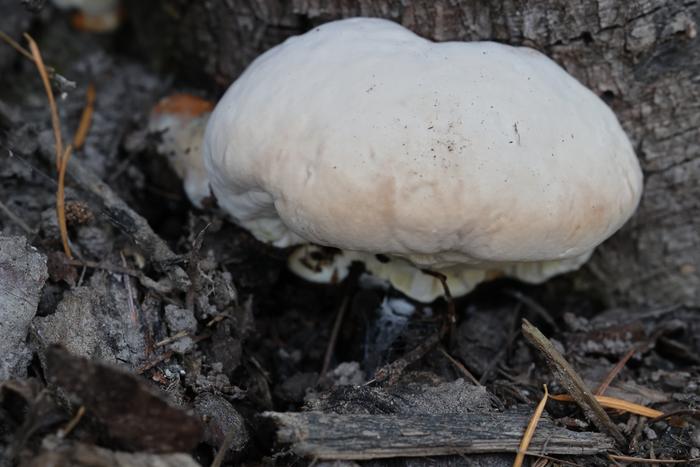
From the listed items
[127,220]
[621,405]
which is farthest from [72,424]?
[621,405]

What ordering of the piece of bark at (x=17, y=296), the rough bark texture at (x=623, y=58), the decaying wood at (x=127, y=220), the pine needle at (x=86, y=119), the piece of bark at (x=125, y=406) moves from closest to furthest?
the piece of bark at (x=125, y=406)
the piece of bark at (x=17, y=296)
the decaying wood at (x=127, y=220)
the rough bark texture at (x=623, y=58)
the pine needle at (x=86, y=119)

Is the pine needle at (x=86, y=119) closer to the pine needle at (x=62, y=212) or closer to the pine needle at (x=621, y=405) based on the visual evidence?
the pine needle at (x=62, y=212)

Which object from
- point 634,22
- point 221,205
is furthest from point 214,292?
point 634,22

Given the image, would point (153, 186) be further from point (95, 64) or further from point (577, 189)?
point (577, 189)

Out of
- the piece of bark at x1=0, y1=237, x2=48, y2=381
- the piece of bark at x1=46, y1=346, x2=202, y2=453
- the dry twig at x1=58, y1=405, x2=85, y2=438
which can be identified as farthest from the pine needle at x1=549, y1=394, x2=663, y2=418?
the piece of bark at x1=0, y1=237, x2=48, y2=381

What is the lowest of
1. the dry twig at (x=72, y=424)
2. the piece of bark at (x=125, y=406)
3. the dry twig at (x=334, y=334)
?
the dry twig at (x=334, y=334)

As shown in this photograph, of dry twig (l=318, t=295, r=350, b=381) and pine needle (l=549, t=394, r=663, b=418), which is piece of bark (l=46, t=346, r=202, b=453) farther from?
pine needle (l=549, t=394, r=663, b=418)

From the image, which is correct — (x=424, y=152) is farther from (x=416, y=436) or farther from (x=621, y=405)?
(x=621, y=405)

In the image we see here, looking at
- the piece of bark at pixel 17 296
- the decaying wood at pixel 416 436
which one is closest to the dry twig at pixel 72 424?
the piece of bark at pixel 17 296
